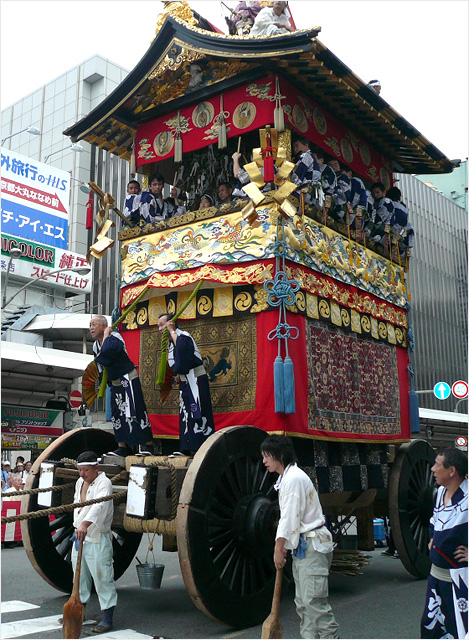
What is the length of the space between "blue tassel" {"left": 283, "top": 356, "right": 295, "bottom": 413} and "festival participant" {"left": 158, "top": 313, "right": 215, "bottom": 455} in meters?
0.80

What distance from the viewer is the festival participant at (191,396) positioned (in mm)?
6547

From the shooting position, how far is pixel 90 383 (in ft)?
25.5

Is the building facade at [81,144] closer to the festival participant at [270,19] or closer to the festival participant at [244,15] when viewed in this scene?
the festival participant at [244,15]

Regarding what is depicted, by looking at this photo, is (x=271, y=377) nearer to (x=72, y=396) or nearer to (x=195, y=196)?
(x=195, y=196)

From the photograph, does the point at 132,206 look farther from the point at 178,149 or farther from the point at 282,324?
the point at 282,324

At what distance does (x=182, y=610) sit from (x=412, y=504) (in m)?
3.55

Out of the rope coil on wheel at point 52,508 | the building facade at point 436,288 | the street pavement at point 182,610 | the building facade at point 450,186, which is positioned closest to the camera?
the rope coil on wheel at point 52,508

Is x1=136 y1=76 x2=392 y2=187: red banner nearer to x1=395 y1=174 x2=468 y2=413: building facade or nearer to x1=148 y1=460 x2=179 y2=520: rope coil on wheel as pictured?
x1=148 y1=460 x2=179 y2=520: rope coil on wheel

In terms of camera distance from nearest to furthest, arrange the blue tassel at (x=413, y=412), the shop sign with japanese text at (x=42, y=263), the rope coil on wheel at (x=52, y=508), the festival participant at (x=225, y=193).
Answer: the rope coil on wheel at (x=52, y=508)
the festival participant at (x=225, y=193)
the blue tassel at (x=413, y=412)
the shop sign with japanese text at (x=42, y=263)

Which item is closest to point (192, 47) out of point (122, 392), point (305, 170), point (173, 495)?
point (305, 170)

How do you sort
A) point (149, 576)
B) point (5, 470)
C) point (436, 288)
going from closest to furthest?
point (149, 576) < point (5, 470) < point (436, 288)

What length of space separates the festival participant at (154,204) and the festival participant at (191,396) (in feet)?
7.87

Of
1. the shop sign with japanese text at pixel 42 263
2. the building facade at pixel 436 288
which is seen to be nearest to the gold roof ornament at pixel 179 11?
the shop sign with japanese text at pixel 42 263

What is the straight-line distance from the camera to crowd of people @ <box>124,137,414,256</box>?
7.66 m
